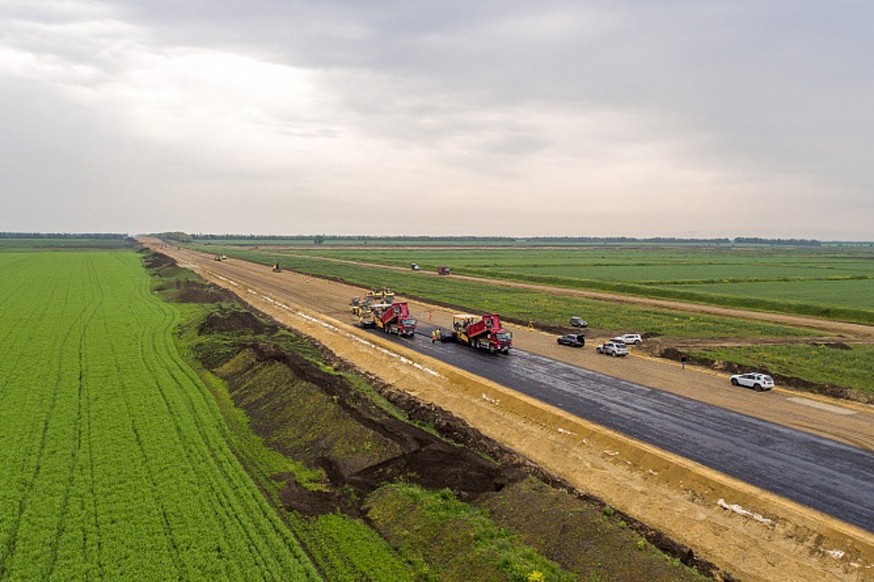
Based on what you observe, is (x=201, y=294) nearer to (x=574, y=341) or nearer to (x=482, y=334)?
(x=482, y=334)

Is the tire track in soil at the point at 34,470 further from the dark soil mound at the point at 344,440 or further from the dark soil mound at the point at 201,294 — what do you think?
the dark soil mound at the point at 201,294

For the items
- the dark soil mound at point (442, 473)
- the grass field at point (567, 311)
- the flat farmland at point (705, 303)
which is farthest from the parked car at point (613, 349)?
the dark soil mound at point (442, 473)

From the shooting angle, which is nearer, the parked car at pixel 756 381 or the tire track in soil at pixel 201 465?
the tire track in soil at pixel 201 465

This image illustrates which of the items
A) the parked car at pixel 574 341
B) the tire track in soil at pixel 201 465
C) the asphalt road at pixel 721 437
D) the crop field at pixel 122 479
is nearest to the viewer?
the crop field at pixel 122 479

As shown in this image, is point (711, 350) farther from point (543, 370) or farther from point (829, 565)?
point (829, 565)

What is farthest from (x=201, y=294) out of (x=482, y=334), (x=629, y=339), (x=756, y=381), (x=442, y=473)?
(x=756, y=381)

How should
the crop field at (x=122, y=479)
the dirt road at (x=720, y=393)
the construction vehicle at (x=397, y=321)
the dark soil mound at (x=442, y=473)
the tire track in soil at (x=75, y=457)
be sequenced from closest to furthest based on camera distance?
the crop field at (x=122, y=479)
the tire track in soil at (x=75, y=457)
the dark soil mound at (x=442, y=473)
the dirt road at (x=720, y=393)
the construction vehicle at (x=397, y=321)
